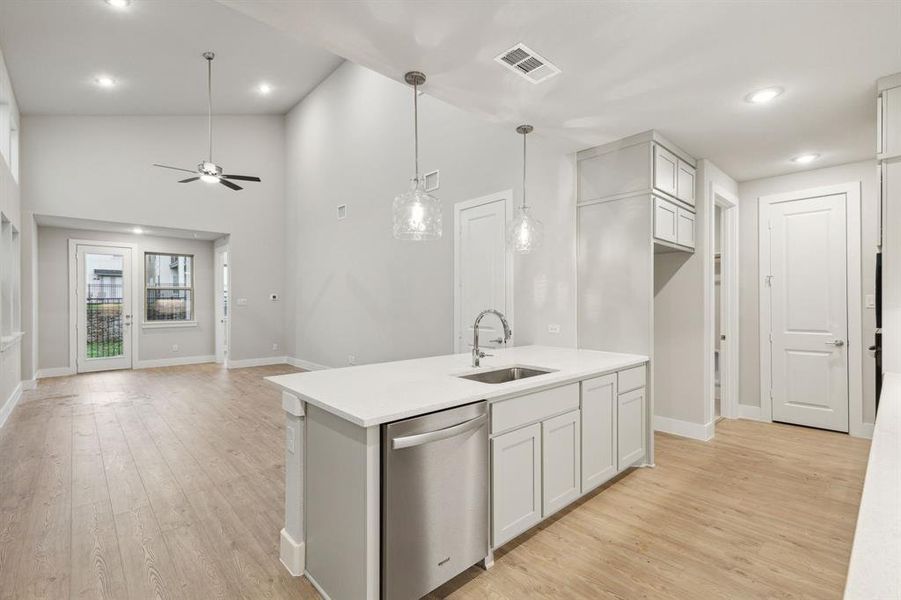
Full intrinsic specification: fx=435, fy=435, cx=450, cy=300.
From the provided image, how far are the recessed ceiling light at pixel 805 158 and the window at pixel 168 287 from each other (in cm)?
972

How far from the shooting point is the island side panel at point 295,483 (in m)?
2.09

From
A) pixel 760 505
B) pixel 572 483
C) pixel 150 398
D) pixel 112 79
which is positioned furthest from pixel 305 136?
pixel 760 505

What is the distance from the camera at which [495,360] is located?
10.5 ft

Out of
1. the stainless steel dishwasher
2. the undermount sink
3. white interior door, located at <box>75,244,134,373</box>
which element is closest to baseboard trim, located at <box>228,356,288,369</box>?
white interior door, located at <box>75,244,134,373</box>

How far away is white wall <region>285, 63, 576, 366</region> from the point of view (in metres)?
4.16

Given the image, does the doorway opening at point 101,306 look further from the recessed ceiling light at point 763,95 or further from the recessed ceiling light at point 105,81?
the recessed ceiling light at point 763,95

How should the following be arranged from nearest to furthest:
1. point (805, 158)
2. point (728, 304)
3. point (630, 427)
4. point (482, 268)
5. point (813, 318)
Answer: point (630, 427) < point (805, 158) < point (813, 318) < point (728, 304) < point (482, 268)

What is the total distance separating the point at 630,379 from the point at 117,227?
8.36 meters

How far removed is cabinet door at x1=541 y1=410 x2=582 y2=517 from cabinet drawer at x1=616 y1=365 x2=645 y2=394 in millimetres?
634

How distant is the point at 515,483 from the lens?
2.23 meters

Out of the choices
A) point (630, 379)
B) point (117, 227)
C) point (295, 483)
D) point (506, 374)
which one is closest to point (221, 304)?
point (117, 227)

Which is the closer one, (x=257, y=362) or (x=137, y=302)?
(x=137, y=302)

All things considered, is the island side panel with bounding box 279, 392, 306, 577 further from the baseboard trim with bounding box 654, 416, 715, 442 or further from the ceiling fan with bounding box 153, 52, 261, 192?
the ceiling fan with bounding box 153, 52, 261, 192

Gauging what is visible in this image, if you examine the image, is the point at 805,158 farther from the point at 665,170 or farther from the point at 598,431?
the point at 598,431
